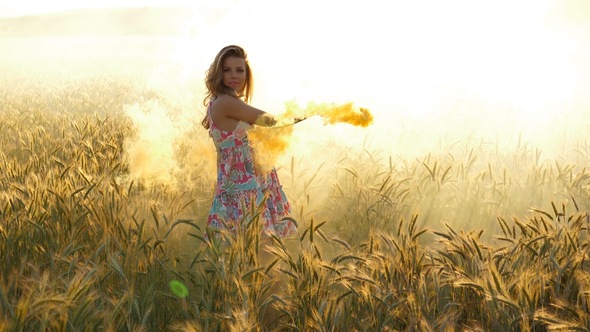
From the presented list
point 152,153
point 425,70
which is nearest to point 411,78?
point 425,70

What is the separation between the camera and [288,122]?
10.4 feet

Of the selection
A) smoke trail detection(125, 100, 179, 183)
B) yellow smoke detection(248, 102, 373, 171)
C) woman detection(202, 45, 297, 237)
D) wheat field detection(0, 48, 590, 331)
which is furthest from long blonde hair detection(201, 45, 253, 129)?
smoke trail detection(125, 100, 179, 183)

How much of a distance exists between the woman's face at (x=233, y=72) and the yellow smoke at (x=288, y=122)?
0.29 meters

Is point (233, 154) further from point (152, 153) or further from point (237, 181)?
point (152, 153)

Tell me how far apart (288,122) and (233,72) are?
48 cm

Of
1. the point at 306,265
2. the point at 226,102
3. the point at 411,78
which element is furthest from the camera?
the point at 411,78

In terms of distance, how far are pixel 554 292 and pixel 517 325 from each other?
236 millimetres

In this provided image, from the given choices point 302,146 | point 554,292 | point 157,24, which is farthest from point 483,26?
point 157,24

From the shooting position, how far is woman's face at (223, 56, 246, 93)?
→ 3400 millimetres

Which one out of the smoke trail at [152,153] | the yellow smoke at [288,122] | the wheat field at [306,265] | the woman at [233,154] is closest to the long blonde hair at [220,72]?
the woman at [233,154]

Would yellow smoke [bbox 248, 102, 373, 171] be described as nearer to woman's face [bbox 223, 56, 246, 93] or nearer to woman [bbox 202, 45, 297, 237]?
woman [bbox 202, 45, 297, 237]

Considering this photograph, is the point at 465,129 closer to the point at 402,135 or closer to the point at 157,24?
the point at 402,135

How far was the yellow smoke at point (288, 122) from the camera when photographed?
9.70 feet

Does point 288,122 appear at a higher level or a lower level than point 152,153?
higher
